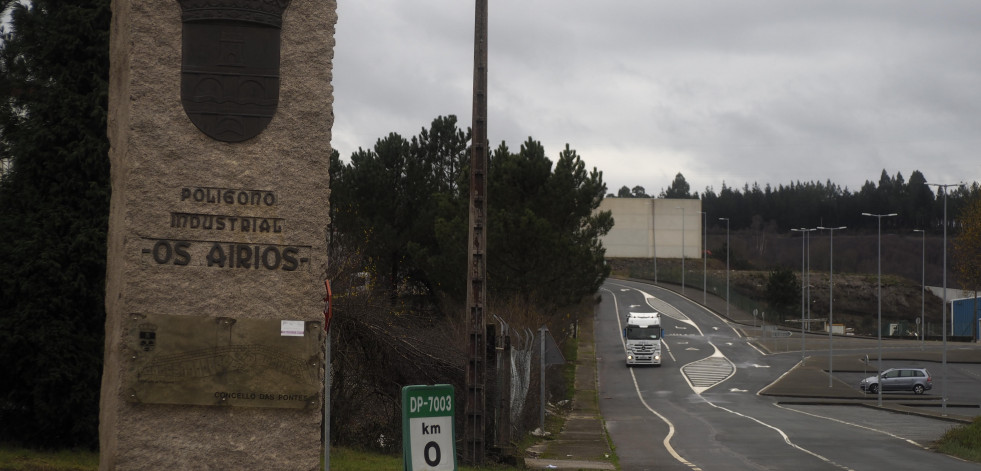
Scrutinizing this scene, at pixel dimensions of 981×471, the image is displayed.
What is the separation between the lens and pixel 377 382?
64.1ft

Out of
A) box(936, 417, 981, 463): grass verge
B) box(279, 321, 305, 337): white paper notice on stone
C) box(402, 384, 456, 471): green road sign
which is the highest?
box(279, 321, 305, 337): white paper notice on stone

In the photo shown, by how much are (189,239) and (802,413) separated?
1369 inches

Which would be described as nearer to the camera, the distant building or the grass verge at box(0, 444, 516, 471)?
the grass verge at box(0, 444, 516, 471)

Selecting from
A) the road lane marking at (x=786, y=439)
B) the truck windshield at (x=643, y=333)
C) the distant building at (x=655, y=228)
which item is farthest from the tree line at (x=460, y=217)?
the distant building at (x=655, y=228)

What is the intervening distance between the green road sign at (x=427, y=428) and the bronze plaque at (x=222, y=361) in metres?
1.12

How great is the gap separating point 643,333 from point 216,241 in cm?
5309

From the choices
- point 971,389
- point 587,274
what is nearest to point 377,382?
point 587,274

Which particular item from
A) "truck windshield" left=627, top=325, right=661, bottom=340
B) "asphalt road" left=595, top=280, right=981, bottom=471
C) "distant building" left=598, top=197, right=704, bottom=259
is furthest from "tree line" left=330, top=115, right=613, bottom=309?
"distant building" left=598, top=197, right=704, bottom=259

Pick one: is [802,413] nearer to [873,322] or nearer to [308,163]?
[308,163]

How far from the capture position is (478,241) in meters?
17.5

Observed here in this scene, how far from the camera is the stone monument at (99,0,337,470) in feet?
24.5

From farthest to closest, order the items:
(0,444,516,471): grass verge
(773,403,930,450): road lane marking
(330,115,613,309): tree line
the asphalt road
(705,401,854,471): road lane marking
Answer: (330,115,613,309): tree line → (773,403,930,450): road lane marking → the asphalt road → (705,401,854,471): road lane marking → (0,444,516,471): grass verge

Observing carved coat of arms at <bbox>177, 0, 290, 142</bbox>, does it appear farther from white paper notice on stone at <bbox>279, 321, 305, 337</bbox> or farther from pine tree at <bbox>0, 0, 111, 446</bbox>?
pine tree at <bbox>0, 0, 111, 446</bbox>

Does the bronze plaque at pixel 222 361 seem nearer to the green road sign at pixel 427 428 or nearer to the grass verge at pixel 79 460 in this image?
the green road sign at pixel 427 428
